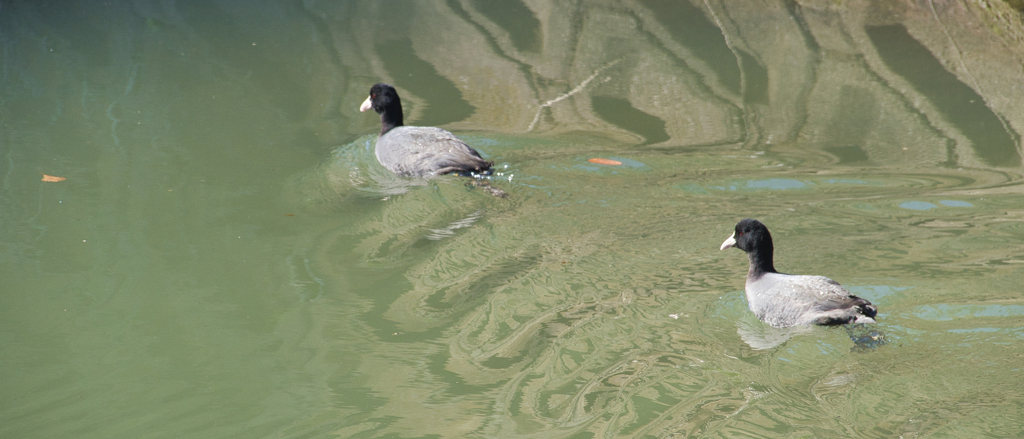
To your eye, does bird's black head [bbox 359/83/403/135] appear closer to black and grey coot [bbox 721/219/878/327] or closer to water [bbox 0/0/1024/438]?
water [bbox 0/0/1024/438]

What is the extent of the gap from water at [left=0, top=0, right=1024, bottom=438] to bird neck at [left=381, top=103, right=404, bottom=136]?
38cm

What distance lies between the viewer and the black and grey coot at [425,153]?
6805 millimetres

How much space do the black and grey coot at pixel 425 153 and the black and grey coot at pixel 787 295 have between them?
2.50 m

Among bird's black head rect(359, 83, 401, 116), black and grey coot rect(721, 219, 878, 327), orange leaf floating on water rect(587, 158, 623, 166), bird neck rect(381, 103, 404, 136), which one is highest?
bird's black head rect(359, 83, 401, 116)

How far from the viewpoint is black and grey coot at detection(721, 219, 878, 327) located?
177 inches

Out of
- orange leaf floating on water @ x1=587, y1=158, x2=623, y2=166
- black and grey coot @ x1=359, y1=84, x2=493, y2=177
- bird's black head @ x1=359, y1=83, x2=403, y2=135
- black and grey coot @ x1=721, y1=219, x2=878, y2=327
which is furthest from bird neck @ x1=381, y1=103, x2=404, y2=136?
black and grey coot @ x1=721, y1=219, x2=878, y2=327

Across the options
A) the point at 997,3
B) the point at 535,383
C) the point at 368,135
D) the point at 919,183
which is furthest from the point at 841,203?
the point at 997,3

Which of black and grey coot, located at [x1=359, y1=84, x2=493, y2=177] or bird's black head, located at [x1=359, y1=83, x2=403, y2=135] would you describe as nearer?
black and grey coot, located at [x1=359, y1=84, x2=493, y2=177]

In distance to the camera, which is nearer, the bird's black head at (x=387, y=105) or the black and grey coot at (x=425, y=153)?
the black and grey coot at (x=425, y=153)

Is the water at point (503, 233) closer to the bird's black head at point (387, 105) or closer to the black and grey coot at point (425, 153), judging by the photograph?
the black and grey coot at point (425, 153)

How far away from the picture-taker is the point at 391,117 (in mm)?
7859

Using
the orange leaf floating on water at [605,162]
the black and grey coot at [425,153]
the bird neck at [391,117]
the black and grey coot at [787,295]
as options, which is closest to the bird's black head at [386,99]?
the bird neck at [391,117]

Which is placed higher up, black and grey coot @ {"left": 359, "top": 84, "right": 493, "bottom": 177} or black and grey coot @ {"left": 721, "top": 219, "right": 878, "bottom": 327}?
black and grey coot @ {"left": 359, "top": 84, "right": 493, "bottom": 177}

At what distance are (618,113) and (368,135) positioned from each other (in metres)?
2.86
